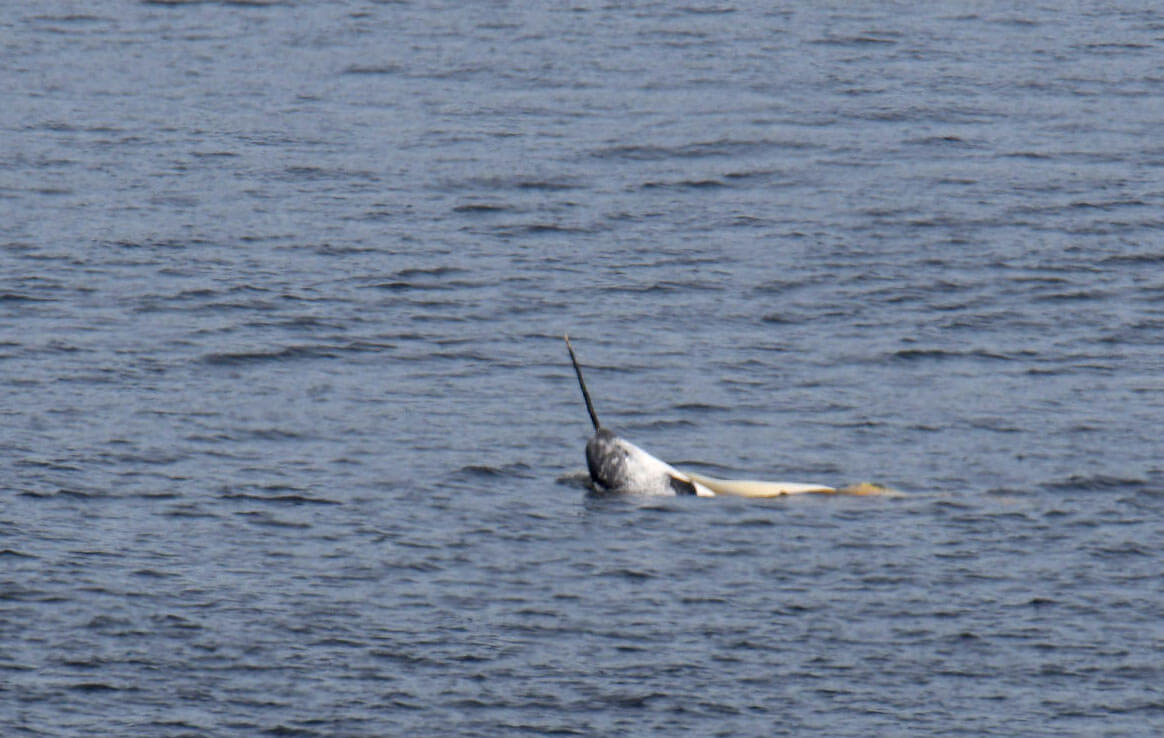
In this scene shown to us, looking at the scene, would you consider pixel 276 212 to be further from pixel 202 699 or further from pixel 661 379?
pixel 202 699

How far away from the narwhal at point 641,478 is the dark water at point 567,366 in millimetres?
603

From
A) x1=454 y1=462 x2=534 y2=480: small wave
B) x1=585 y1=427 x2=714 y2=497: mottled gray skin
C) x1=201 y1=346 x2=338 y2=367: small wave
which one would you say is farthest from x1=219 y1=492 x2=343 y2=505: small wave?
x1=201 y1=346 x2=338 y2=367: small wave

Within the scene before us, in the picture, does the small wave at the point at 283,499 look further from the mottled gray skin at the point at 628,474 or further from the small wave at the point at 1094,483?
the small wave at the point at 1094,483

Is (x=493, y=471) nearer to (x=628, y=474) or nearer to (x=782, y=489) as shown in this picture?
(x=628, y=474)

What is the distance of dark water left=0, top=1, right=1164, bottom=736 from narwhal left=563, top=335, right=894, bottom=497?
23.7 inches

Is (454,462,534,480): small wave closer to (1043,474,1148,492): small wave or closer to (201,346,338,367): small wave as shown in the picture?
(201,346,338,367): small wave

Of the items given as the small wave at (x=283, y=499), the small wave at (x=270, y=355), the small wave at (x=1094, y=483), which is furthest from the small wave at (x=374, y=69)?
the small wave at (x=1094, y=483)

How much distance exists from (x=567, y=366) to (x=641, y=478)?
7.79 m

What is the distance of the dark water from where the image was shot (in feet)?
→ 96.1

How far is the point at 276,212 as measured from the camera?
2205 inches

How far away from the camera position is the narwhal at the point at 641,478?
36656 mm

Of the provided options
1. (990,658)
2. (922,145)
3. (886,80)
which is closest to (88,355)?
(990,658)

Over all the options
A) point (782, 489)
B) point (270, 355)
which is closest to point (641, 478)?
point (782, 489)

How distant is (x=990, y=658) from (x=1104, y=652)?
58.3 inches
